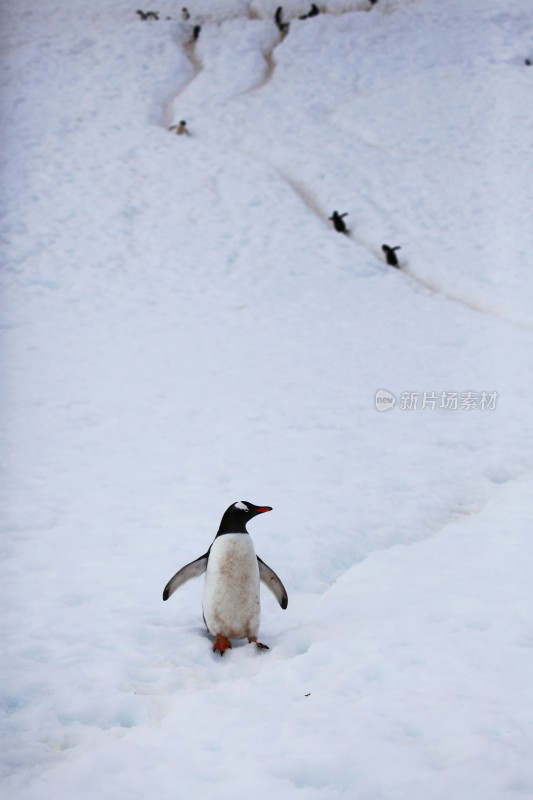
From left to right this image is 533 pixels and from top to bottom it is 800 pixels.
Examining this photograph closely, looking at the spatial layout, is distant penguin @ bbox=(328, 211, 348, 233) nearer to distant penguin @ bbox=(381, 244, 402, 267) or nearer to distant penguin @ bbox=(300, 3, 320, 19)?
distant penguin @ bbox=(381, 244, 402, 267)

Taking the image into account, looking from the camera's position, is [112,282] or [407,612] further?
[112,282]

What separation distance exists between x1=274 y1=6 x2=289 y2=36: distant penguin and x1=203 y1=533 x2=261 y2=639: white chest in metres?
23.4

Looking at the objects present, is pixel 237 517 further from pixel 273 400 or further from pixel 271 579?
pixel 273 400

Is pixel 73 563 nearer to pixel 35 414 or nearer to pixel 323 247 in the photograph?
pixel 35 414

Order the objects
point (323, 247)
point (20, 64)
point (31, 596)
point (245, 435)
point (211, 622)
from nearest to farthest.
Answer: point (211, 622), point (31, 596), point (245, 435), point (323, 247), point (20, 64)

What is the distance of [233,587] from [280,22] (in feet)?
81.0

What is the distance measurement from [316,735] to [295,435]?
498 centimetres

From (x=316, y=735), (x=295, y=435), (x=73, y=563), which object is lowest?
(x=295, y=435)

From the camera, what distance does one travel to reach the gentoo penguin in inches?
154

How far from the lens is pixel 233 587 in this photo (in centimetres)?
389

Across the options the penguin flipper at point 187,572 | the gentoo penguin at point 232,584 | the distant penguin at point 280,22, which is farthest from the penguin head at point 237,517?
the distant penguin at point 280,22

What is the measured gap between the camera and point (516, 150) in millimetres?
15875

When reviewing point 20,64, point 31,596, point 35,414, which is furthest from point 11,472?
point 20,64

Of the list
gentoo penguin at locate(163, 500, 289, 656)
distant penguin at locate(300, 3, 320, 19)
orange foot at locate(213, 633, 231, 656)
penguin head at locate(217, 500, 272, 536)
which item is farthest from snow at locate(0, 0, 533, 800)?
distant penguin at locate(300, 3, 320, 19)
